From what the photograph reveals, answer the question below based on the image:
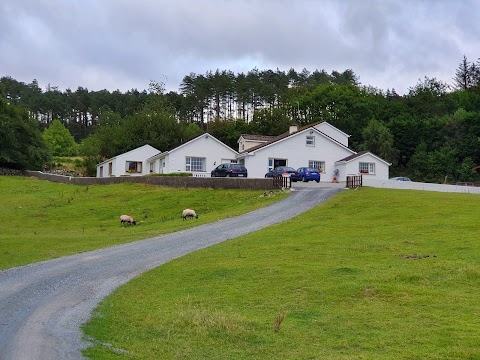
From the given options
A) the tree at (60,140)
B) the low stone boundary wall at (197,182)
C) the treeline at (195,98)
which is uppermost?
the treeline at (195,98)

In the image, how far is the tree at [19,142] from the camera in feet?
246

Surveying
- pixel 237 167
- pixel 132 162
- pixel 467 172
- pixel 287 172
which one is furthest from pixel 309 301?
pixel 467 172

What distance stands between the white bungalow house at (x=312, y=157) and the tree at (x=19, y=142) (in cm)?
3271

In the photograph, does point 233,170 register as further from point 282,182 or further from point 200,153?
point 282,182

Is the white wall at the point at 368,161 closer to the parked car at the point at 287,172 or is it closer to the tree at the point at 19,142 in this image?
the parked car at the point at 287,172

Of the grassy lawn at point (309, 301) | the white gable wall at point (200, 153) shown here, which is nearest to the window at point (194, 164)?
the white gable wall at point (200, 153)

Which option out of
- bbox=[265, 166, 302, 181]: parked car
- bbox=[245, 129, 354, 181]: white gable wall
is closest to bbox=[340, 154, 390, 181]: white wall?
bbox=[245, 129, 354, 181]: white gable wall

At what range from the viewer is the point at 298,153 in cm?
5881

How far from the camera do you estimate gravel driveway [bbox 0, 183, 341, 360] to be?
10258 mm

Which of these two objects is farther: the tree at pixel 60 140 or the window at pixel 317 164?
the tree at pixel 60 140

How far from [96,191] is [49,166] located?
40.1 m

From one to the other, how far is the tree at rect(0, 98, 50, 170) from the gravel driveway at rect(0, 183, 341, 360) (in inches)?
2080

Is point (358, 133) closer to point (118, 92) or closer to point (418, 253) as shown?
point (418, 253)

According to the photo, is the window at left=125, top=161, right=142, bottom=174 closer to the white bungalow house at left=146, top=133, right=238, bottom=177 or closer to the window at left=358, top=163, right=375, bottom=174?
the white bungalow house at left=146, top=133, right=238, bottom=177
